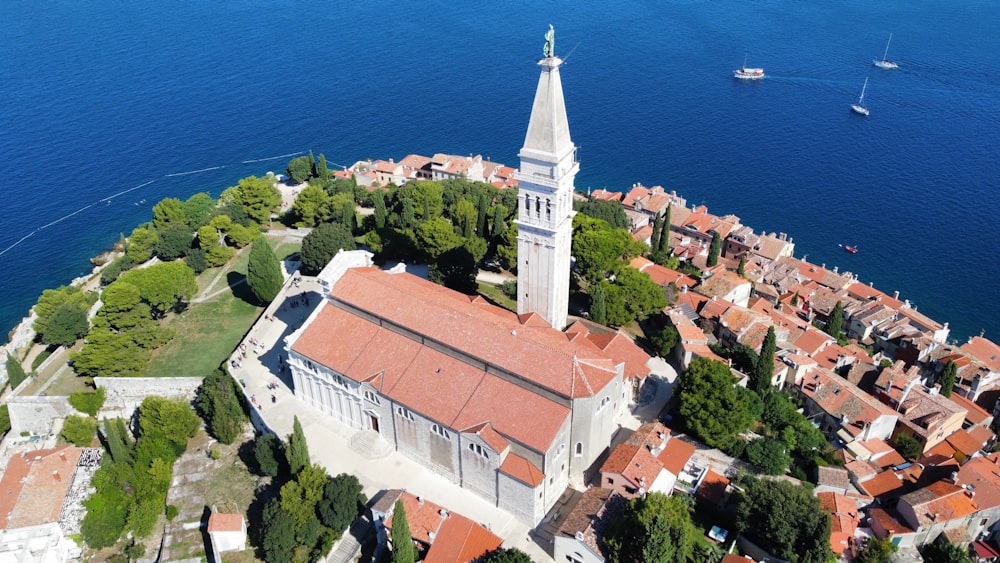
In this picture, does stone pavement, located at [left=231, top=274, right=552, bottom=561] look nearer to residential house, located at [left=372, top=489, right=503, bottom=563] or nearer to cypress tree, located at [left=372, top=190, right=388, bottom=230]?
residential house, located at [left=372, top=489, right=503, bottom=563]

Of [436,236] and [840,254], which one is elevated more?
[436,236]

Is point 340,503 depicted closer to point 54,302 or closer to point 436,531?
point 436,531

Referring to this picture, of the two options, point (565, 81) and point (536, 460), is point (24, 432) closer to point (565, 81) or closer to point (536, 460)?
point (536, 460)

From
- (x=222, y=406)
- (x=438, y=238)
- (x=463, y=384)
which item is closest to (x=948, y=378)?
(x=463, y=384)

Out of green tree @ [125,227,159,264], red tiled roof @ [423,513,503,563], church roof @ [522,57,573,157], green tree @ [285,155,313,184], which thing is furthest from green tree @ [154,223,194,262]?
red tiled roof @ [423,513,503,563]

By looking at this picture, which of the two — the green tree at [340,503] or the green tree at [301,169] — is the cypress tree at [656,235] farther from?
the green tree at [301,169]

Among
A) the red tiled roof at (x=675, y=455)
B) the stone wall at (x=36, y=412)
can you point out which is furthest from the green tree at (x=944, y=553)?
the stone wall at (x=36, y=412)

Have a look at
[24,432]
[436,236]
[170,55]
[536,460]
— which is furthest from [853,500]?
[170,55]
